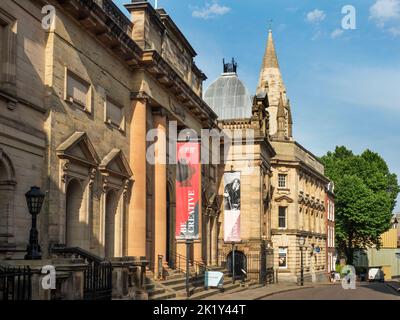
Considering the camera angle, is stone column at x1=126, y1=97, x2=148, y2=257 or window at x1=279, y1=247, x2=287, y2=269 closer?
stone column at x1=126, y1=97, x2=148, y2=257

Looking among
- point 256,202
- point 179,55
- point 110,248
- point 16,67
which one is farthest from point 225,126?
point 16,67

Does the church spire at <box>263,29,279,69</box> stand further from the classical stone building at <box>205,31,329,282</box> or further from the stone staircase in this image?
the stone staircase

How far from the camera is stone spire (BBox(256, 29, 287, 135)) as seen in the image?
253 feet

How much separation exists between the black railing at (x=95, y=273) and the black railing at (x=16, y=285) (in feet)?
14.5

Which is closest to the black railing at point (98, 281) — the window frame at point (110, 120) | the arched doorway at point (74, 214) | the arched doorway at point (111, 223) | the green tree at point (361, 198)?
the arched doorway at point (74, 214)

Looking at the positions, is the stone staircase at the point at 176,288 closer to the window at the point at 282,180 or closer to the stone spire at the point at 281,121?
the window at the point at 282,180

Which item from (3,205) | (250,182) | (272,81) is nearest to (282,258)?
(250,182)

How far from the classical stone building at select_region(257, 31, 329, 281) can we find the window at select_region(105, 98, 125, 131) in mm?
26285

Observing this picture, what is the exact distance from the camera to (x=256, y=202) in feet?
149

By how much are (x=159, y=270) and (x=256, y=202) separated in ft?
63.7

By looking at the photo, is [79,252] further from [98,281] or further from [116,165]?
[116,165]

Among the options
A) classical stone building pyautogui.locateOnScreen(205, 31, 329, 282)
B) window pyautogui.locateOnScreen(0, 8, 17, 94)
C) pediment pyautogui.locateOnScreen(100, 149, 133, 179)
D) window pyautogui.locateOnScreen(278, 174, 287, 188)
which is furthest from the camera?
window pyautogui.locateOnScreen(278, 174, 287, 188)

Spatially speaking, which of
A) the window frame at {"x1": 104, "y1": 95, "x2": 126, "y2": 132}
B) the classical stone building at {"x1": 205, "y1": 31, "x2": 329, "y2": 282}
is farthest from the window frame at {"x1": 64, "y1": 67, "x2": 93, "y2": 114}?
the classical stone building at {"x1": 205, "y1": 31, "x2": 329, "y2": 282}
